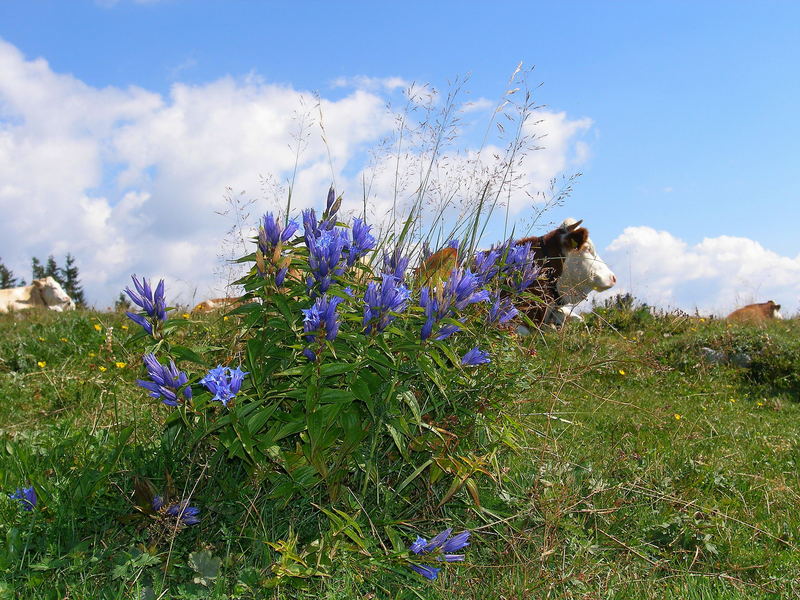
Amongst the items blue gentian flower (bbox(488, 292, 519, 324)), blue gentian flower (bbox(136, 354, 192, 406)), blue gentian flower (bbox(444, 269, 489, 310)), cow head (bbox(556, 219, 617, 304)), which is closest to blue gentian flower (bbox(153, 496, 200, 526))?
blue gentian flower (bbox(136, 354, 192, 406))

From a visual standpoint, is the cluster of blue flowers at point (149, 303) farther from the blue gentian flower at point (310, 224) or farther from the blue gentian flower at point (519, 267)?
the blue gentian flower at point (519, 267)

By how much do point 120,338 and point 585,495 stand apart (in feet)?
17.7

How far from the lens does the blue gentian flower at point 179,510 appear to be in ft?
9.06

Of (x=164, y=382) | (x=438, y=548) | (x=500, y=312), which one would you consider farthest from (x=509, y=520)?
(x=164, y=382)

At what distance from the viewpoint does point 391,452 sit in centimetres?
308

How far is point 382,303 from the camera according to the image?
241cm

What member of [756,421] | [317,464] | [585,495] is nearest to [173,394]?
[317,464]

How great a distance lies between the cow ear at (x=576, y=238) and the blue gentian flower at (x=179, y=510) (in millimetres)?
6846

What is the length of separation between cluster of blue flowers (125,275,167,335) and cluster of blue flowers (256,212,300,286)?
39 centimetres

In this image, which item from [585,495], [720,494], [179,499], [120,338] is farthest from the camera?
[120,338]

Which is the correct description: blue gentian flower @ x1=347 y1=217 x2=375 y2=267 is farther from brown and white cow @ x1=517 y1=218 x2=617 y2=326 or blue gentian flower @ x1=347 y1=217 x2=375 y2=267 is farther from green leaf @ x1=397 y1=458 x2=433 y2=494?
brown and white cow @ x1=517 y1=218 x2=617 y2=326

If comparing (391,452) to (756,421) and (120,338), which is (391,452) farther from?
(120,338)

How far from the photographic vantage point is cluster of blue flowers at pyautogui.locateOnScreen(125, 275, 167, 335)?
2518 mm

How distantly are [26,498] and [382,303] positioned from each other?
214cm
